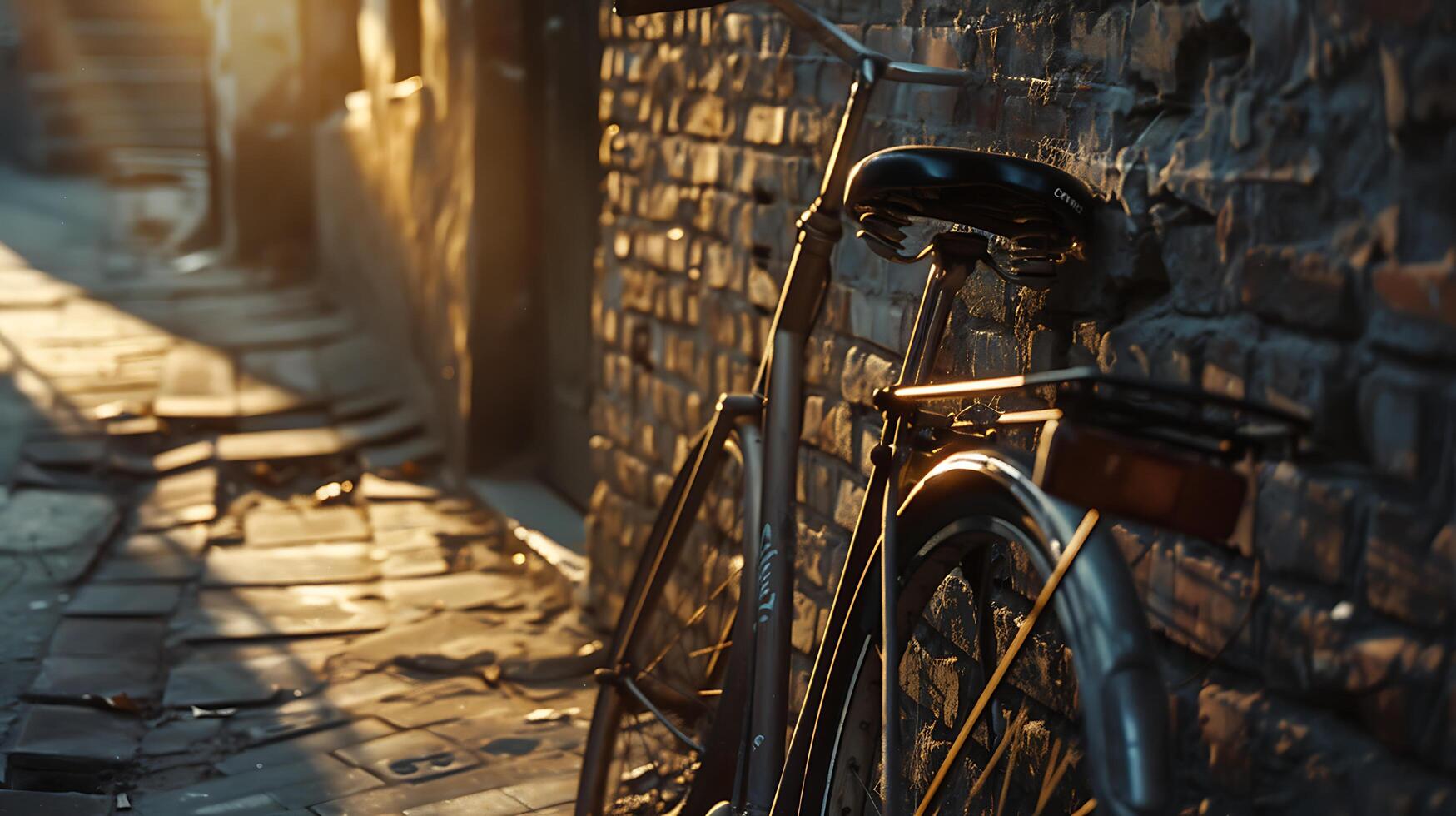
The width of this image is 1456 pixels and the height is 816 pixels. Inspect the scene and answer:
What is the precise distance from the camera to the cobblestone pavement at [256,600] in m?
3.42

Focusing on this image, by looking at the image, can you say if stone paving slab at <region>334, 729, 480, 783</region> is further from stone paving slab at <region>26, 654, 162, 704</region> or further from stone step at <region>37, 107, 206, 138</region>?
stone step at <region>37, 107, 206, 138</region>

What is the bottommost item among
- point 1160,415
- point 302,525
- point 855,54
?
point 302,525

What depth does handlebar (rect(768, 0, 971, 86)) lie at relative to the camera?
215 cm

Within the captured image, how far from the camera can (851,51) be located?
2.18 meters

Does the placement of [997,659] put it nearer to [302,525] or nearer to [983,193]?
[983,193]

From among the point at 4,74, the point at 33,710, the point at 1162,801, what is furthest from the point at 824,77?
the point at 4,74

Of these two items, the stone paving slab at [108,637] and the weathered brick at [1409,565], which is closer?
the weathered brick at [1409,565]

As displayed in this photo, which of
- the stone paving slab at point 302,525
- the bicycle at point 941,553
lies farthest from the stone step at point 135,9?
the bicycle at point 941,553

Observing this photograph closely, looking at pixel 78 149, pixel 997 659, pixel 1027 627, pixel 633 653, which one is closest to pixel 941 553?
pixel 1027 627

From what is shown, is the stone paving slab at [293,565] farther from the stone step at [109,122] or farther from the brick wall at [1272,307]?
the stone step at [109,122]

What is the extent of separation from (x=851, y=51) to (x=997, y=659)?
90 centimetres

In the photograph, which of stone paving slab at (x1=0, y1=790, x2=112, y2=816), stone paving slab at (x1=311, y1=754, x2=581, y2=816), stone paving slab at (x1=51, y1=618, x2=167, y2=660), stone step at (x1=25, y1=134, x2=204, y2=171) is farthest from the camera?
stone step at (x1=25, y1=134, x2=204, y2=171)

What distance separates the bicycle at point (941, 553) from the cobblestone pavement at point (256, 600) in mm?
918

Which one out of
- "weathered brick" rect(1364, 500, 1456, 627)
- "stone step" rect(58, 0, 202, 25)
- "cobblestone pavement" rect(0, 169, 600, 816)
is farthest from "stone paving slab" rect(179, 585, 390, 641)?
"stone step" rect(58, 0, 202, 25)
